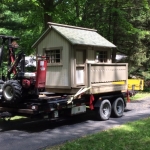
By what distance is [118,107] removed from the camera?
1265 cm

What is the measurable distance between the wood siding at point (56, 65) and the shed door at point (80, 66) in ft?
1.52

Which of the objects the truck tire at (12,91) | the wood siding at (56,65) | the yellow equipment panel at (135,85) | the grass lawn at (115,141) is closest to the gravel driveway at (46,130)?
the grass lawn at (115,141)

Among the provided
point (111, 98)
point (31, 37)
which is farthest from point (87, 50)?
point (31, 37)

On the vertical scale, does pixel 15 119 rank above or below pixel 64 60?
below

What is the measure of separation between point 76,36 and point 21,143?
533 centimetres

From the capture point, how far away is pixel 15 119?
39.8 ft

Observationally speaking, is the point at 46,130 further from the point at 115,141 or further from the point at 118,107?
the point at 118,107

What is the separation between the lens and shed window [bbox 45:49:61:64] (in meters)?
11.8

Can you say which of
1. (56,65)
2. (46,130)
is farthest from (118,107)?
(46,130)

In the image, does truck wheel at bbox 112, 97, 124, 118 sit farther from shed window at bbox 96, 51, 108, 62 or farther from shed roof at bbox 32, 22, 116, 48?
shed roof at bbox 32, 22, 116, 48

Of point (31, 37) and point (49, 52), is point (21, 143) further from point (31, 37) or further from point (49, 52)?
point (31, 37)

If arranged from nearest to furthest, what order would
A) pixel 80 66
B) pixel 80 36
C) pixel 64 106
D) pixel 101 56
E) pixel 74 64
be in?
pixel 64 106
pixel 74 64
pixel 80 66
pixel 80 36
pixel 101 56

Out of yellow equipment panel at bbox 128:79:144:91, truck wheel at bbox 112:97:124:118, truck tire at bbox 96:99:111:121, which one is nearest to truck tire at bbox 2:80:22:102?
truck tire at bbox 96:99:111:121

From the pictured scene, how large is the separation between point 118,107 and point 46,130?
3.91 metres
